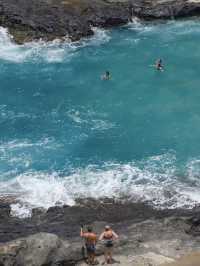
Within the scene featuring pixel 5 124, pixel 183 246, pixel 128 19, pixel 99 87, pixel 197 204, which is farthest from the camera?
pixel 128 19

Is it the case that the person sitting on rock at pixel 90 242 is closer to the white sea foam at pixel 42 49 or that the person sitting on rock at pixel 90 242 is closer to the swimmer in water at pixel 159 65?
the swimmer in water at pixel 159 65

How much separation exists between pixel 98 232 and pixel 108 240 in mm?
5304

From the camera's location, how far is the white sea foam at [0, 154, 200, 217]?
45.8 metres

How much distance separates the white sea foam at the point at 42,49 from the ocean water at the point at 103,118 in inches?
5.1

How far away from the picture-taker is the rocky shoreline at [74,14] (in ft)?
247

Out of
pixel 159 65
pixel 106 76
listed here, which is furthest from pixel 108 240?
pixel 159 65

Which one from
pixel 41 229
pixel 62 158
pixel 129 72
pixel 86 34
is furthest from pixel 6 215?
pixel 86 34

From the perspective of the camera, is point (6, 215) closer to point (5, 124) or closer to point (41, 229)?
point (41, 229)

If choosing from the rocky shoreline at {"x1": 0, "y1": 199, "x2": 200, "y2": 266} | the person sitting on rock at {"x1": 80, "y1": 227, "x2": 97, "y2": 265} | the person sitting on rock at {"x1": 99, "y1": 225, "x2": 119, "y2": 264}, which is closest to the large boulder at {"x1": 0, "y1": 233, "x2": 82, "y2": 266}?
the rocky shoreline at {"x1": 0, "y1": 199, "x2": 200, "y2": 266}

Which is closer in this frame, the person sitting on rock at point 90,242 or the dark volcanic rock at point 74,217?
the person sitting on rock at point 90,242

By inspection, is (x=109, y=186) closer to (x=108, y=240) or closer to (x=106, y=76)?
(x=108, y=240)

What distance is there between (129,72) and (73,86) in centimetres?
716

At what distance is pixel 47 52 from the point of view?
71.9 meters

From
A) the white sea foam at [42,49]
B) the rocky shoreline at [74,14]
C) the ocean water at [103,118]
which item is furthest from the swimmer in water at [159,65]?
the rocky shoreline at [74,14]
